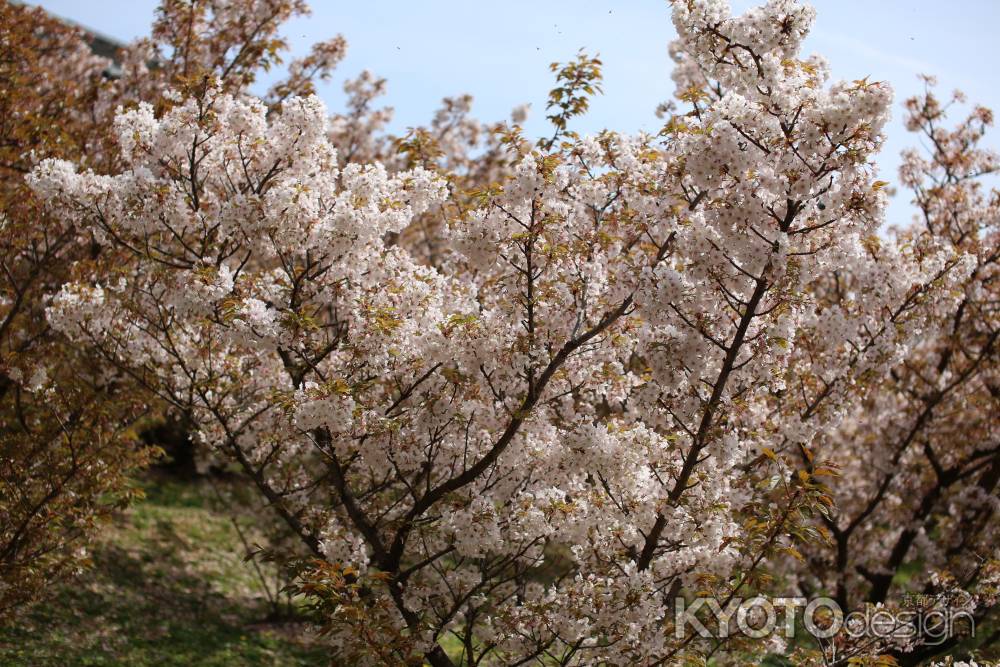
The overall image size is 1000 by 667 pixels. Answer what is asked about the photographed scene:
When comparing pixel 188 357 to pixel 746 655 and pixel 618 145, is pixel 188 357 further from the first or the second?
pixel 746 655

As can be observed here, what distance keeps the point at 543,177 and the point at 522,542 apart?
252 centimetres

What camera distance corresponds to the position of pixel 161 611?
10508mm

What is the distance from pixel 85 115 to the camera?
10484mm

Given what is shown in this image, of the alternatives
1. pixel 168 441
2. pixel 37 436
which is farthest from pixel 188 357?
pixel 168 441
